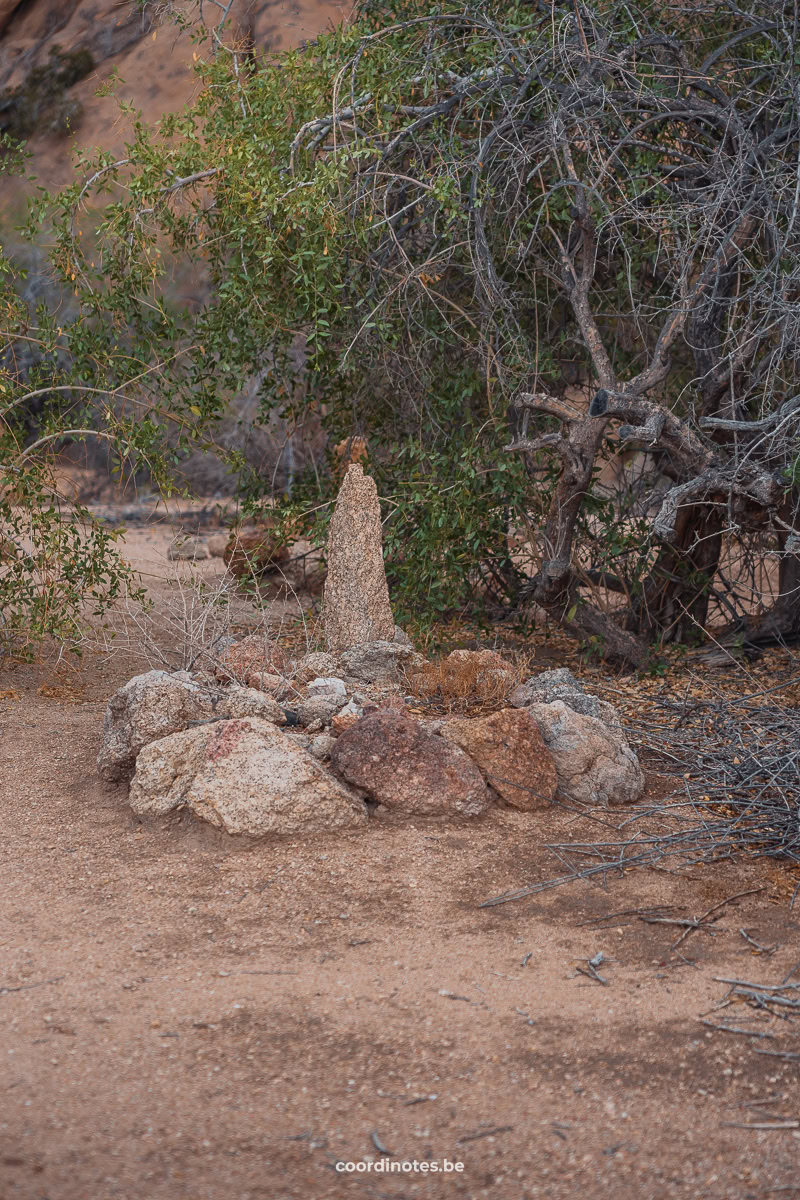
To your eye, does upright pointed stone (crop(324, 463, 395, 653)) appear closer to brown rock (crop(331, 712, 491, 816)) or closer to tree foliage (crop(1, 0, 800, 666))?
tree foliage (crop(1, 0, 800, 666))

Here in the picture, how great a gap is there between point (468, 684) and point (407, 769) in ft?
3.16

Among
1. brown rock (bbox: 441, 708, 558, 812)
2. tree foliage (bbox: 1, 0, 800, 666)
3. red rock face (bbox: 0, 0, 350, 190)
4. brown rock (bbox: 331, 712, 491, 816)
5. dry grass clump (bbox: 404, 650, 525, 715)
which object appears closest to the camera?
brown rock (bbox: 331, 712, 491, 816)

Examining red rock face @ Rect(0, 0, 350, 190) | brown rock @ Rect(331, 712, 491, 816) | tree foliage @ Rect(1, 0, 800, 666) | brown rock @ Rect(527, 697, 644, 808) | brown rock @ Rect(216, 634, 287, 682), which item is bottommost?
brown rock @ Rect(527, 697, 644, 808)

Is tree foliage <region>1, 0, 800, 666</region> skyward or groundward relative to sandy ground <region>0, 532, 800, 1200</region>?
skyward

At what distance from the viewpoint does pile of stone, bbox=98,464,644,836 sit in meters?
3.78

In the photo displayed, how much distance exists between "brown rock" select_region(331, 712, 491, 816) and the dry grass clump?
790 millimetres

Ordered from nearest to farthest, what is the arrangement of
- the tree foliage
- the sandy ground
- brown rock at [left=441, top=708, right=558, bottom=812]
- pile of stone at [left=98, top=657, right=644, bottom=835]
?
the sandy ground → pile of stone at [left=98, top=657, right=644, bottom=835] → brown rock at [left=441, top=708, right=558, bottom=812] → the tree foliage

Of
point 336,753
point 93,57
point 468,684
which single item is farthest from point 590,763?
point 93,57

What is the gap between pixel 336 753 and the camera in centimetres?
400

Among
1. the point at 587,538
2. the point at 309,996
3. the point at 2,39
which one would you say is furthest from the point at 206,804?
the point at 2,39

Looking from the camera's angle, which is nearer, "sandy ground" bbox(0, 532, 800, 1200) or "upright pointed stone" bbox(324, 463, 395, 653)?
"sandy ground" bbox(0, 532, 800, 1200)

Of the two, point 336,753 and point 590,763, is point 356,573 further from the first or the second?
point 590,763

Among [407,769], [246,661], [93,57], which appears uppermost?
[93,57]

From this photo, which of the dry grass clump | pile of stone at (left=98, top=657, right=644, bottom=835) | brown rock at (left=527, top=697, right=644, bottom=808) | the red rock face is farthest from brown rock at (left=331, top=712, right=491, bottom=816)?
the red rock face
